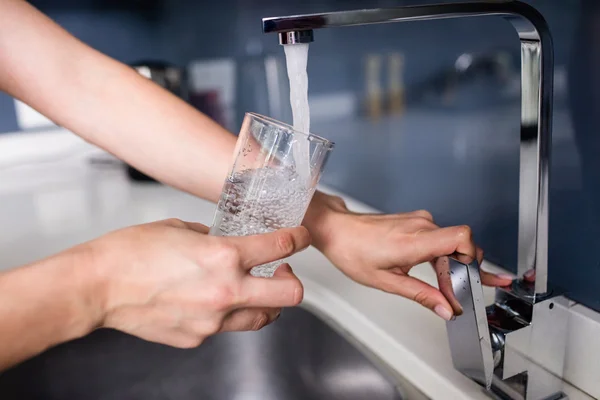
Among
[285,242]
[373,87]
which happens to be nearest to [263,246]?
[285,242]

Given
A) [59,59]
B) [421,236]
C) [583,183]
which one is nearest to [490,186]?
[583,183]

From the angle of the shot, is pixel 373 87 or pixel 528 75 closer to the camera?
pixel 528 75

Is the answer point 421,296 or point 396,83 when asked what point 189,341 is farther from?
point 396,83

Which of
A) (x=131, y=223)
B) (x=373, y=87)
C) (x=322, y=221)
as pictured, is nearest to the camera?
(x=322, y=221)

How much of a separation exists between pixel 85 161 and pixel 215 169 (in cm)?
104

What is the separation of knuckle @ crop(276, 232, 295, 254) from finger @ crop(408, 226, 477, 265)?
0.63ft

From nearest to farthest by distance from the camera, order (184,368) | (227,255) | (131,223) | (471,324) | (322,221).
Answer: (227,255) < (471,324) < (322,221) < (184,368) < (131,223)

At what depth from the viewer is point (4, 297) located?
19.6 inches

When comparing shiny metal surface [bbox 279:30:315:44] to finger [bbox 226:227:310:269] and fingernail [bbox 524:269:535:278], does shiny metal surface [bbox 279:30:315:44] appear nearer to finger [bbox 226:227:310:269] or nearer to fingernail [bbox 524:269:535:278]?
finger [bbox 226:227:310:269]

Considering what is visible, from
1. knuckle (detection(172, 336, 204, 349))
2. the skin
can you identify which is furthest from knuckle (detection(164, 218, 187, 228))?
knuckle (detection(172, 336, 204, 349))

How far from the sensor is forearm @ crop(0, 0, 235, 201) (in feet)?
2.68

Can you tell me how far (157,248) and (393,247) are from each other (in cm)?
29

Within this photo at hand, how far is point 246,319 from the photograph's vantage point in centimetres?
55

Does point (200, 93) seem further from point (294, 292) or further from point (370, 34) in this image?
point (294, 292)
